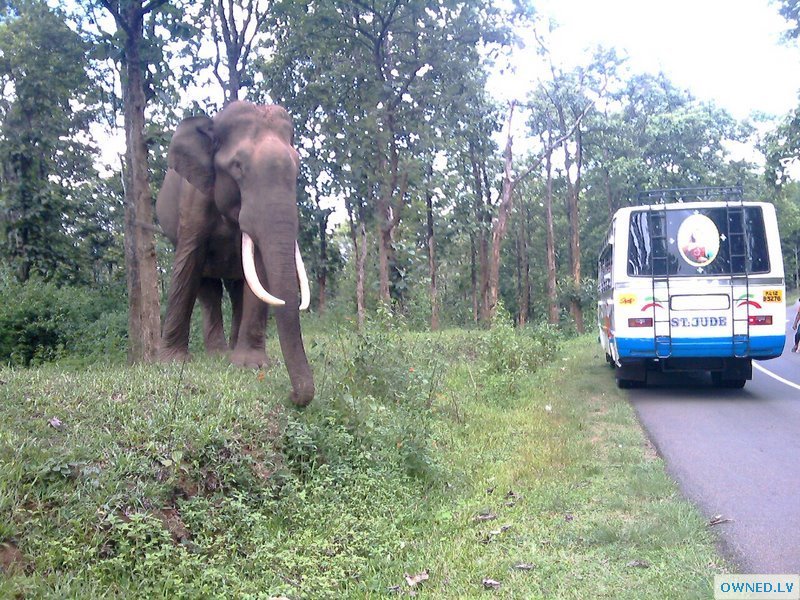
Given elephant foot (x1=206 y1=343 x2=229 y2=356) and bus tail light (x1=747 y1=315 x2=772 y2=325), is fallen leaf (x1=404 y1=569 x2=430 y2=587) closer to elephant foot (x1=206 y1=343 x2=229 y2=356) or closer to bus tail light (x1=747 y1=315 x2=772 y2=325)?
Answer: elephant foot (x1=206 y1=343 x2=229 y2=356)

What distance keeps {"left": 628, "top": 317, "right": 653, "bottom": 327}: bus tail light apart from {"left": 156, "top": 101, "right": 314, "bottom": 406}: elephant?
539 centimetres

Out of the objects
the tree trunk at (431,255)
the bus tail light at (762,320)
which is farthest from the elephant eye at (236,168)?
the tree trunk at (431,255)

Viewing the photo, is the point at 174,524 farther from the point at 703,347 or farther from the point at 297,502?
the point at 703,347

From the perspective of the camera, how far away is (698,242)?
10.9 m

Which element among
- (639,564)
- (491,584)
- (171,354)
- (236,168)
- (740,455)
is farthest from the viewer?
(171,354)

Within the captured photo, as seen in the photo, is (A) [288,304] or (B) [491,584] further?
(A) [288,304]

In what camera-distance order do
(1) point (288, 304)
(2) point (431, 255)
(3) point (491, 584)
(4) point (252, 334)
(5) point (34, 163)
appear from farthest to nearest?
1. (2) point (431, 255)
2. (5) point (34, 163)
3. (4) point (252, 334)
4. (1) point (288, 304)
5. (3) point (491, 584)

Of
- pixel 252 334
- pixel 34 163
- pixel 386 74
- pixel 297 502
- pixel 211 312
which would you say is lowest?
pixel 297 502

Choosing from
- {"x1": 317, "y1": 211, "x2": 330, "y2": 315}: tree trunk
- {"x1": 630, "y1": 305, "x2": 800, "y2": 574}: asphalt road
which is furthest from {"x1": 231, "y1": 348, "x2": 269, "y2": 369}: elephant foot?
{"x1": 317, "y1": 211, "x2": 330, "y2": 315}: tree trunk

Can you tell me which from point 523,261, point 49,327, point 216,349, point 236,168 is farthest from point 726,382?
point 523,261

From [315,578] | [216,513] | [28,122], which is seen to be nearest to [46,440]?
[216,513]

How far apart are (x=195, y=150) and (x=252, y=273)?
1.97 metres

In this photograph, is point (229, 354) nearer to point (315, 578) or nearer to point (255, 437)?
point (255, 437)

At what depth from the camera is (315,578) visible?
164 inches
